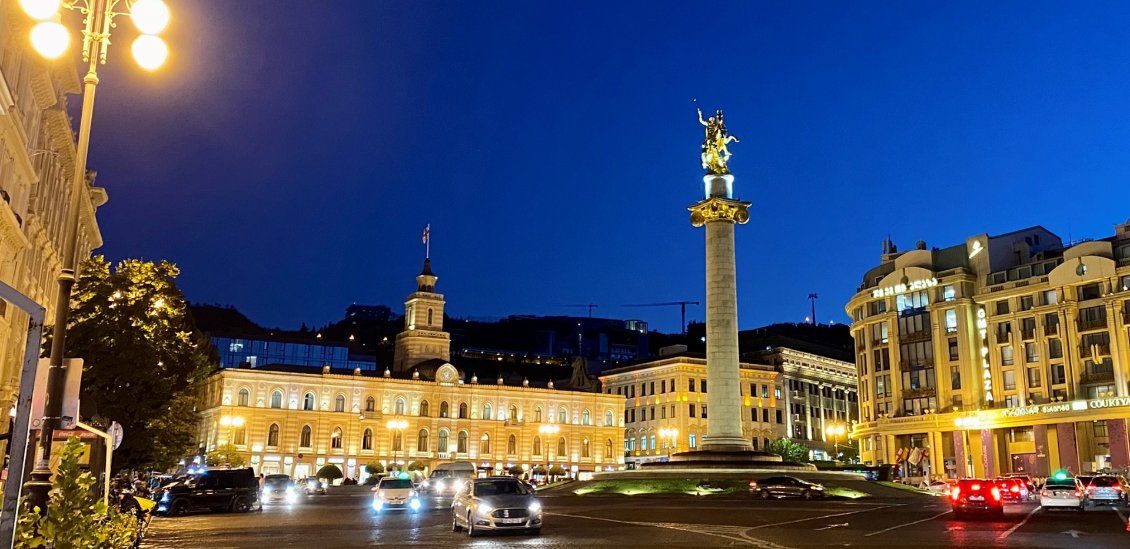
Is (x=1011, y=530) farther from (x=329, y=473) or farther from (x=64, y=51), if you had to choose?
(x=329, y=473)

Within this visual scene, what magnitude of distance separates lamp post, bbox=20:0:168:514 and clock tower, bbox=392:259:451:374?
97593 mm

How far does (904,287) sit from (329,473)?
5892 centimetres

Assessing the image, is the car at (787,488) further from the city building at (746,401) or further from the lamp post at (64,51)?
the city building at (746,401)

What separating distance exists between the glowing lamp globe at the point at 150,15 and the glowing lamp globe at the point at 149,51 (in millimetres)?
110

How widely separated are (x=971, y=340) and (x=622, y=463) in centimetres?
4475

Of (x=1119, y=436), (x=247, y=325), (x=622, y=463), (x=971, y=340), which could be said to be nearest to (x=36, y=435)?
(x=1119, y=436)

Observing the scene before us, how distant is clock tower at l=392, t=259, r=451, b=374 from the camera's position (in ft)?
362

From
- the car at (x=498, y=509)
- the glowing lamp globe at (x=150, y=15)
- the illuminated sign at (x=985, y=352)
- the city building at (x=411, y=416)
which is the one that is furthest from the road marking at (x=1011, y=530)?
the city building at (x=411, y=416)

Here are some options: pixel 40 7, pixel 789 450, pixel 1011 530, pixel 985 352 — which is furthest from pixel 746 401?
pixel 40 7

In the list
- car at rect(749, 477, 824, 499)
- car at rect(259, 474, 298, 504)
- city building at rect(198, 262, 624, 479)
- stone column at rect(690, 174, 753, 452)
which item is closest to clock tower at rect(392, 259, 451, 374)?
city building at rect(198, 262, 624, 479)

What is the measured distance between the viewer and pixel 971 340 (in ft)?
274

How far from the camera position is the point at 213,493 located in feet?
112

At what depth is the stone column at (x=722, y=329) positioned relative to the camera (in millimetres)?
50406

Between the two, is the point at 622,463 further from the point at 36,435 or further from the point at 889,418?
the point at 36,435
